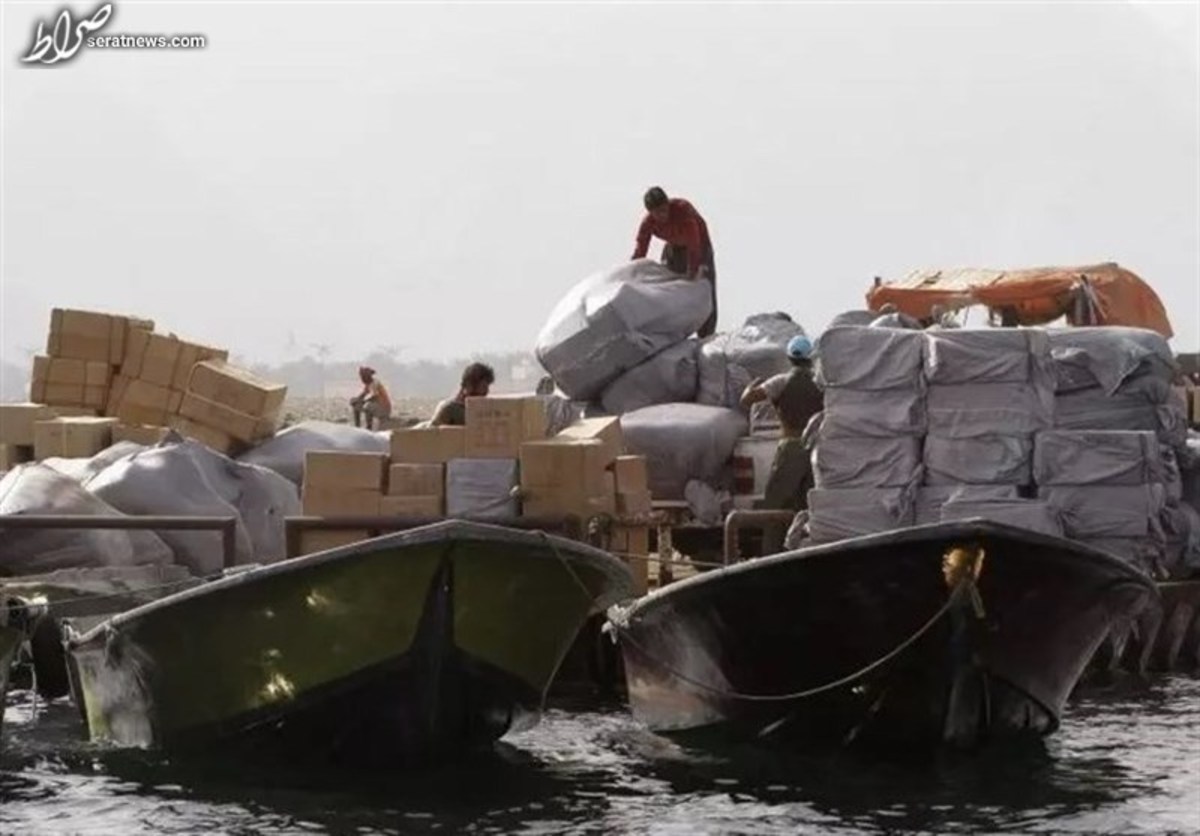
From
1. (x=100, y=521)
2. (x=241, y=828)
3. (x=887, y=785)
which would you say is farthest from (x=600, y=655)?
(x=241, y=828)

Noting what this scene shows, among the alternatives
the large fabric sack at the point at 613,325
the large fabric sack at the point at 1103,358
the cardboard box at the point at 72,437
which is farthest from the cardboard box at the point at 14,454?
the large fabric sack at the point at 1103,358

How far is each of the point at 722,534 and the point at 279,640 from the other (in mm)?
5917

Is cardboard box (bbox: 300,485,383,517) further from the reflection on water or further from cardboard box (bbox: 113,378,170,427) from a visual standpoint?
cardboard box (bbox: 113,378,170,427)

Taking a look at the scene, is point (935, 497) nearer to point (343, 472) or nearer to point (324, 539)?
point (343, 472)

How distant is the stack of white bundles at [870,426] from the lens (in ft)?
52.9

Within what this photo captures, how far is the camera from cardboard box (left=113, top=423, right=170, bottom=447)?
65.6ft

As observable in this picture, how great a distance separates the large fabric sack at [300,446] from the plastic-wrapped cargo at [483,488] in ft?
12.0

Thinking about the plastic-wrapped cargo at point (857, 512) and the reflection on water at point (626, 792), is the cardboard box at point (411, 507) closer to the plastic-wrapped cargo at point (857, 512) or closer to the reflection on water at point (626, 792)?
the reflection on water at point (626, 792)

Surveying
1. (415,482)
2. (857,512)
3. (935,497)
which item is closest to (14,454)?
(415,482)

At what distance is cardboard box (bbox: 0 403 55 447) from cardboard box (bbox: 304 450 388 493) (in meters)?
4.83

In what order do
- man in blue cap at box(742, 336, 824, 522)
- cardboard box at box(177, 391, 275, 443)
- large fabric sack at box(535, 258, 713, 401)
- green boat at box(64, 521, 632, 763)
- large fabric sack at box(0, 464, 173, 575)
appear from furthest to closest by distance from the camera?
1. cardboard box at box(177, 391, 275, 443)
2. large fabric sack at box(535, 258, 713, 401)
3. large fabric sack at box(0, 464, 173, 575)
4. man in blue cap at box(742, 336, 824, 522)
5. green boat at box(64, 521, 632, 763)

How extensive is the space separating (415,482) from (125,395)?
17.2 ft

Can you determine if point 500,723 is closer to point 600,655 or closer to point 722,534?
point 600,655

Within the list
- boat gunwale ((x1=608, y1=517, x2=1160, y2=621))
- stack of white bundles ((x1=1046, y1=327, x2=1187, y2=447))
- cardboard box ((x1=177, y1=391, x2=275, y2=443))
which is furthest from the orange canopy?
boat gunwale ((x1=608, y1=517, x2=1160, y2=621))
